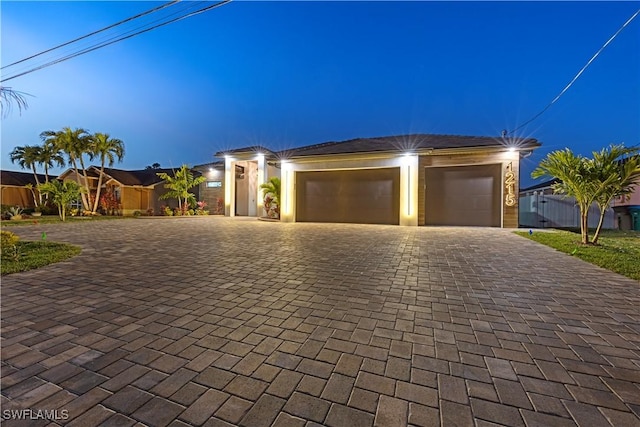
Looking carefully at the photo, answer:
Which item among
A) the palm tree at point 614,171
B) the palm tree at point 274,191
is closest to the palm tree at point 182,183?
the palm tree at point 274,191

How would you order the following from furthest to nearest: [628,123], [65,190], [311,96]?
[311,96]
[628,123]
[65,190]

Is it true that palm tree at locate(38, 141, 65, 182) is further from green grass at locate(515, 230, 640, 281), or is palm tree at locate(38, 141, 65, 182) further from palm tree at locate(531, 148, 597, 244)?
green grass at locate(515, 230, 640, 281)

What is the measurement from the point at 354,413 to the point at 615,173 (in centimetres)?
867

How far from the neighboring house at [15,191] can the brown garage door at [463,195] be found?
102ft

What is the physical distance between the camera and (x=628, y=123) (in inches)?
1432

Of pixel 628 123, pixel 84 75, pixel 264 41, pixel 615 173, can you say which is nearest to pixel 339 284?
pixel 615 173

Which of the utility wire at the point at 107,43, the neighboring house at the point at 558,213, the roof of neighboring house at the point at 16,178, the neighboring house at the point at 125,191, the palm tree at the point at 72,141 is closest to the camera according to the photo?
the utility wire at the point at 107,43

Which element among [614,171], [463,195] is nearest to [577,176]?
[614,171]

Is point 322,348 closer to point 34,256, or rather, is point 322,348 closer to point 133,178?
point 34,256

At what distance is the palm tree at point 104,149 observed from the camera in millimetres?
19609

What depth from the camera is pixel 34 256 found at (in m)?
5.36

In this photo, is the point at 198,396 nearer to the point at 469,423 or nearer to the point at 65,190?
the point at 469,423
